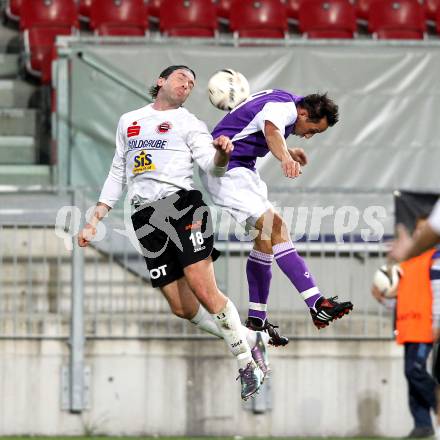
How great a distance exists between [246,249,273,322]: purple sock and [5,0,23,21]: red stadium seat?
27.4 feet

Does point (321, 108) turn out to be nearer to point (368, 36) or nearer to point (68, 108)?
point (68, 108)

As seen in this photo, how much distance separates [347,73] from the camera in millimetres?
13562

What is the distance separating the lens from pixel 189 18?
15805 millimetres

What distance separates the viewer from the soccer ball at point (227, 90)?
335 inches

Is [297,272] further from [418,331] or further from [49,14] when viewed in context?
[49,14]

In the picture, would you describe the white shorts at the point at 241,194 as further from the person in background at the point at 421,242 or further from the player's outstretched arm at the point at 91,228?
the person in background at the point at 421,242

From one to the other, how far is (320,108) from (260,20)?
773 centimetres

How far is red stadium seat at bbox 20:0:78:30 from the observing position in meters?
15.7

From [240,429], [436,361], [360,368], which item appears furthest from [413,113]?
[436,361]

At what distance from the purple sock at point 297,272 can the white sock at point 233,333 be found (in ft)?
1.50

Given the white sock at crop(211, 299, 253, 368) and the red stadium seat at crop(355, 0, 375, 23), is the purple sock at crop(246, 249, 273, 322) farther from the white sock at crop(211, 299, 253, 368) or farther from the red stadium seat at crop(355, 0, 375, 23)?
the red stadium seat at crop(355, 0, 375, 23)

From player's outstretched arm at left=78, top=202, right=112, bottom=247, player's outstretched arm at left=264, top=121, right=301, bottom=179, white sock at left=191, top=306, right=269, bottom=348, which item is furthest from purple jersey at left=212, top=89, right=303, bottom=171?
white sock at left=191, top=306, right=269, bottom=348

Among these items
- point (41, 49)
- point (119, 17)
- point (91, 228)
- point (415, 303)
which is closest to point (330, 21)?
point (119, 17)

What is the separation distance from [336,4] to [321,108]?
26.2ft
